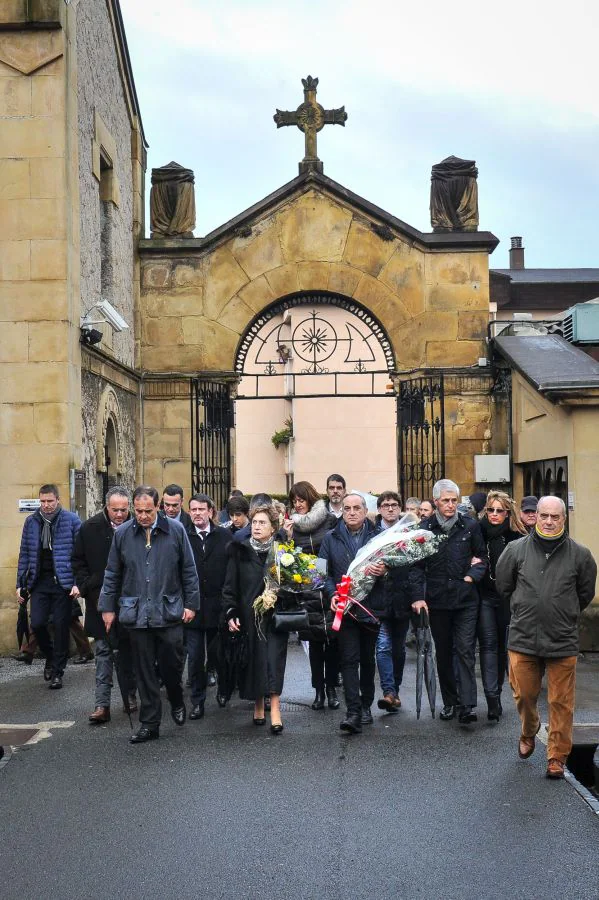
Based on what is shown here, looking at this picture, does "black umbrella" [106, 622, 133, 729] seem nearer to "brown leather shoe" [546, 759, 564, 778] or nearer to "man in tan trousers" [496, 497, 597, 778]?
"man in tan trousers" [496, 497, 597, 778]

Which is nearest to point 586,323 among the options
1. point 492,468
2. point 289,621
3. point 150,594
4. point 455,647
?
point 492,468

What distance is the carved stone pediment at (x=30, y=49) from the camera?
12539 mm

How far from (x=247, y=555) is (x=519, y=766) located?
8.98 ft

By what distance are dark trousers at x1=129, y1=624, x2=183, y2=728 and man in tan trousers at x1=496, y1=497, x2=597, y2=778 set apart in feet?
8.18

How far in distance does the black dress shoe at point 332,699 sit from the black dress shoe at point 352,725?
105 centimetres

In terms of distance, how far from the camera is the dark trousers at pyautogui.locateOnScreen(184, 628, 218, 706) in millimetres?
9141

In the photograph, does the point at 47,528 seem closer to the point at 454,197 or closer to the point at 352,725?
the point at 352,725

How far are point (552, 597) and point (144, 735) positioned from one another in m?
3.03

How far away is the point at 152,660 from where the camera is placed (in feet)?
27.3

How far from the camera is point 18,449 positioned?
12391 mm

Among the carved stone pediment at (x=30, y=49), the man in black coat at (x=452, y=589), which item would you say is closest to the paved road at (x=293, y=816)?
the man in black coat at (x=452, y=589)

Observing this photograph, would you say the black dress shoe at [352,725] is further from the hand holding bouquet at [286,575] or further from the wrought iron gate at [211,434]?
the wrought iron gate at [211,434]

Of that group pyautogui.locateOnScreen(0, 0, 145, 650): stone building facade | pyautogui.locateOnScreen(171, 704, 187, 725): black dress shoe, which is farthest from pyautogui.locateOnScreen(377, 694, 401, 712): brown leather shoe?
pyautogui.locateOnScreen(0, 0, 145, 650): stone building facade

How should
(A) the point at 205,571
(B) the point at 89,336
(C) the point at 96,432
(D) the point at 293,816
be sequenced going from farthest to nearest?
1. (C) the point at 96,432
2. (B) the point at 89,336
3. (A) the point at 205,571
4. (D) the point at 293,816
